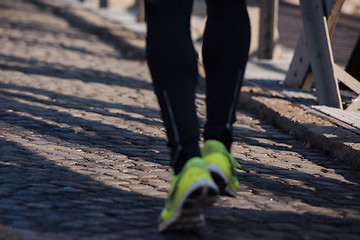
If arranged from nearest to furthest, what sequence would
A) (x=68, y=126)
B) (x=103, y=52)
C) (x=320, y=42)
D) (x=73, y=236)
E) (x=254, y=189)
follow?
(x=73, y=236) < (x=254, y=189) < (x=68, y=126) < (x=320, y=42) < (x=103, y=52)

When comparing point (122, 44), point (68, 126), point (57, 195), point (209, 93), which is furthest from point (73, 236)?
point (122, 44)

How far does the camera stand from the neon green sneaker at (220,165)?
93.9 inches

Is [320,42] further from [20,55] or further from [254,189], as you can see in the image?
[20,55]

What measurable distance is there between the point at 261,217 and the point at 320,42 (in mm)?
2891

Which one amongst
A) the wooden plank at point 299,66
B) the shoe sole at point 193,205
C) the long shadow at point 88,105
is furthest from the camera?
the wooden plank at point 299,66

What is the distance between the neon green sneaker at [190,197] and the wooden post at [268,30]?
19.4 ft

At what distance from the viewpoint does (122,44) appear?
994cm

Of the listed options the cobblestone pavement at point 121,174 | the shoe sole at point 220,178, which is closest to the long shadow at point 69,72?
the cobblestone pavement at point 121,174

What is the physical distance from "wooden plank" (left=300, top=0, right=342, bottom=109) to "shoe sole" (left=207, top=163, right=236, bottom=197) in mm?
2795

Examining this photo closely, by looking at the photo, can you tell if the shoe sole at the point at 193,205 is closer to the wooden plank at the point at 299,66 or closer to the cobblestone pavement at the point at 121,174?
the cobblestone pavement at the point at 121,174

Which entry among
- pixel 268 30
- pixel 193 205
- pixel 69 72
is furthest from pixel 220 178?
pixel 268 30

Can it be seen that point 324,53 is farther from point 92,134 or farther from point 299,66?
point 92,134

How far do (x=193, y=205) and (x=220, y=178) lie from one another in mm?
263

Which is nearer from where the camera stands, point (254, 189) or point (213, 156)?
point (213, 156)
